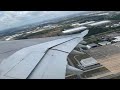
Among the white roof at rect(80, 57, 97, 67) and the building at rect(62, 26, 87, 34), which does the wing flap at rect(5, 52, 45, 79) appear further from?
the white roof at rect(80, 57, 97, 67)

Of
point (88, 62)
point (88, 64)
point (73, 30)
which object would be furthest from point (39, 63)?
point (88, 62)

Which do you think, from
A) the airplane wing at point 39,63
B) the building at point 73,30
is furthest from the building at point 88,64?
the airplane wing at point 39,63

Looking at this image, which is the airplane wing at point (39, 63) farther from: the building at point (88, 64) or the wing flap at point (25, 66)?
the building at point (88, 64)

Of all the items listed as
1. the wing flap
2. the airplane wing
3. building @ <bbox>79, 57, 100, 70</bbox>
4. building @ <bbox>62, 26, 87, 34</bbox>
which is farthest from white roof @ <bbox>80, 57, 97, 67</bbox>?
the wing flap

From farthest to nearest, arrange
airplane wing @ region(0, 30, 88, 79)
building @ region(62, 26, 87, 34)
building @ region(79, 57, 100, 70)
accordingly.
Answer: building @ region(79, 57, 100, 70), building @ region(62, 26, 87, 34), airplane wing @ region(0, 30, 88, 79)

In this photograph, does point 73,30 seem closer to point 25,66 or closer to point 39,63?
point 39,63
